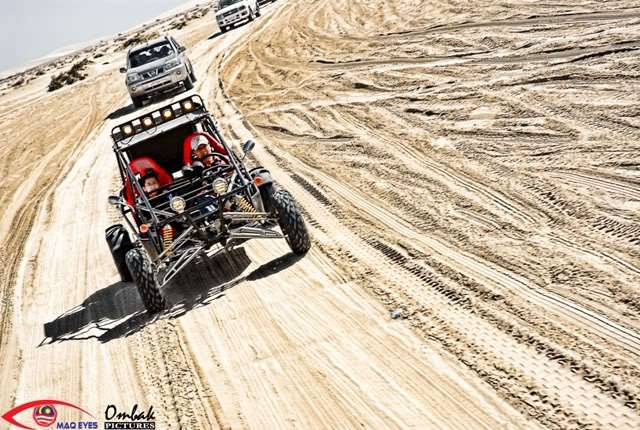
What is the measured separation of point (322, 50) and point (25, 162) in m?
8.83

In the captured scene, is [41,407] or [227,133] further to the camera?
[227,133]

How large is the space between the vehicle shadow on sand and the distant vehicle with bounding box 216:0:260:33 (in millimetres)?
26359

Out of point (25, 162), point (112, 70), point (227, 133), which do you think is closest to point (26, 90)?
point (112, 70)

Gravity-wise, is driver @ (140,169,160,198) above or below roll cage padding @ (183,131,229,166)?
below

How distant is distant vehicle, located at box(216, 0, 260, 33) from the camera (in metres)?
33.2

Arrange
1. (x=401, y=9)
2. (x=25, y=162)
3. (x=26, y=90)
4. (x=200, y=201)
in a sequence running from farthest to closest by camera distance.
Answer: (x=26, y=90) → (x=401, y=9) → (x=25, y=162) → (x=200, y=201)

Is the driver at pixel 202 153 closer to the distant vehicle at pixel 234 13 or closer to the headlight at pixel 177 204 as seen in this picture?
the headlight at pixel 177 204

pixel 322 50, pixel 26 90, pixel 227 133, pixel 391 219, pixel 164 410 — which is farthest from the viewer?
pixel 26 90

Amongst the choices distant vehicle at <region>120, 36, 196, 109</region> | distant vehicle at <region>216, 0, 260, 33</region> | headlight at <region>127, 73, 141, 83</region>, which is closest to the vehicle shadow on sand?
distant vehicle at <region>120, 36, 196, 109</region>

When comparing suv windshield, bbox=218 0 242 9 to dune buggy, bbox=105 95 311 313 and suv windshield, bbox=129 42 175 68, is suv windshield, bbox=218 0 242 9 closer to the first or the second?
suv windshield, bbox=129 42 175 68

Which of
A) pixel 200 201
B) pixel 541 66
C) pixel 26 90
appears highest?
pixel 200 201

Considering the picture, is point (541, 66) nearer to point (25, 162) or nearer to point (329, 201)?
point (329, 201)

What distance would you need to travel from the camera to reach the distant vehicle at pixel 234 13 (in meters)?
33.2

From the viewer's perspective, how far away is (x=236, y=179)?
8.34 meters
